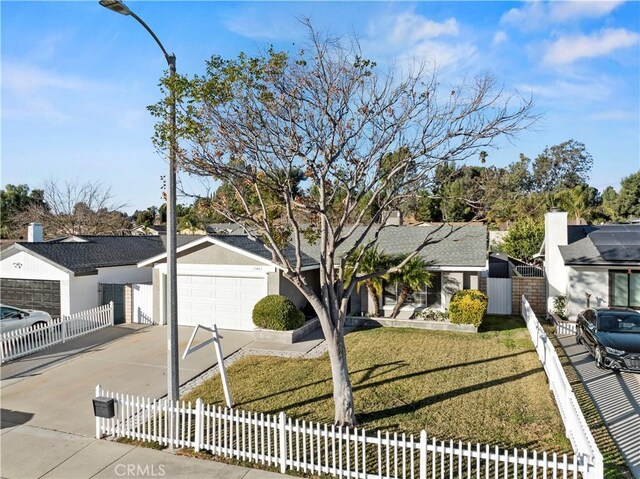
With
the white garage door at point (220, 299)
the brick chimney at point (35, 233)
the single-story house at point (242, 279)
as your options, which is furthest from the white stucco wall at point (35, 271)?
the white garage door at point (220, 299)

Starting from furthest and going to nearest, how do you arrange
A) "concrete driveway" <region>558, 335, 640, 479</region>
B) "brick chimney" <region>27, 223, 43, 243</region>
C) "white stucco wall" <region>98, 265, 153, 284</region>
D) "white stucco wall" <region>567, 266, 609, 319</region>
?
"brick chimney" <region>27, 223, 43, 243</region>, "white stucco wall" <region>98, 265, 153, 284</region>, "white stucco wall" <region>567, 266, 609, 319</region>, "concrete driveway" <region>558, 335, 640, 479</region>

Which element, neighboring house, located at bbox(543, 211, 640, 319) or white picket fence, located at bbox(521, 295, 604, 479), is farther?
neighboring house, located at bbox(543, 211, 640, 319)

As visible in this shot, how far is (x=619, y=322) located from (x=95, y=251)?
20448 millimetres

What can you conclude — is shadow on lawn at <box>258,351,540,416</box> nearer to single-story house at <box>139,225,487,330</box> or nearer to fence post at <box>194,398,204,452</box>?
fence post at <box>194,398,204,452</box>

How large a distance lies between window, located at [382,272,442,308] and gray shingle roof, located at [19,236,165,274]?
11871 millimetres

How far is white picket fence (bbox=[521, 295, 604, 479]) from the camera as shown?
5523 mm

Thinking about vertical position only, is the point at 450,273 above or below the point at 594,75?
below

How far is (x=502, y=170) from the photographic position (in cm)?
1023

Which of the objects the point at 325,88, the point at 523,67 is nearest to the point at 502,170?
the point at 523,67

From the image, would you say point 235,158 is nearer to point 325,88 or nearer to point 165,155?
point 165,155

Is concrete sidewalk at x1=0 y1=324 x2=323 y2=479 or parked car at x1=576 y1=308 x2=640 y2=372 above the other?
parked car at x1=576 y1=308 x2=640 y2=372

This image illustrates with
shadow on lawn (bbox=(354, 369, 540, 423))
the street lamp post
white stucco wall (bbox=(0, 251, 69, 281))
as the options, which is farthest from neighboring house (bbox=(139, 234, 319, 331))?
shadow on lawn (bbox=(354, 369, 540, 423))

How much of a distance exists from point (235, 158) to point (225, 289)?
9.32 metres

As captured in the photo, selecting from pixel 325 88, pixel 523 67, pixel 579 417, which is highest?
pixel 523 67
